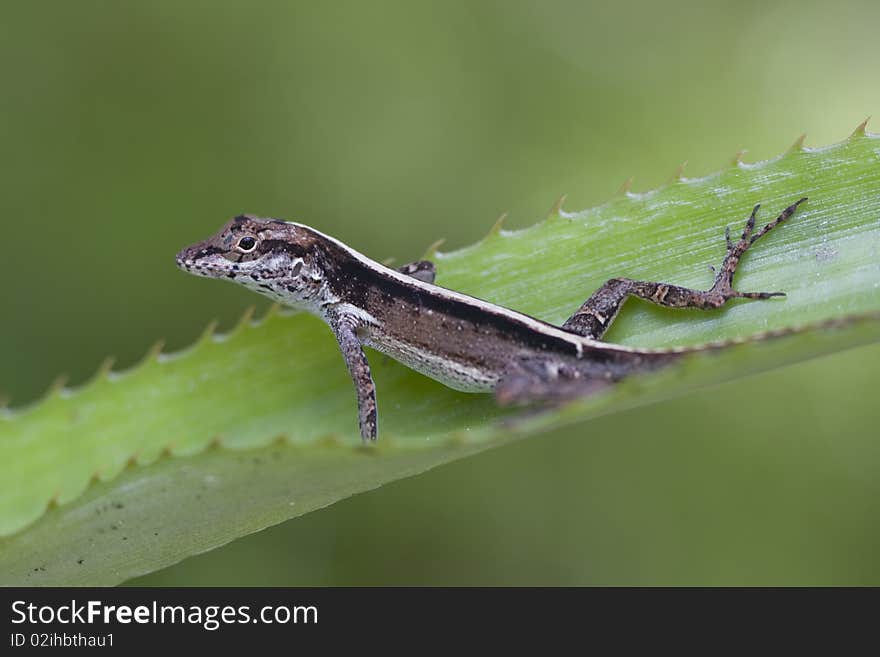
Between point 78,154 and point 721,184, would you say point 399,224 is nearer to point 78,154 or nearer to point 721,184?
point 78,154

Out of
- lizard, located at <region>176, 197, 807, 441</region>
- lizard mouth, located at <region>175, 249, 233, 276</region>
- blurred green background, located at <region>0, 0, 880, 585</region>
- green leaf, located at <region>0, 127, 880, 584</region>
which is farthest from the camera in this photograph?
blurred green background, located at <region>0, 0, 880, 585</region>

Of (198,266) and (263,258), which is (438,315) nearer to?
(263,258)

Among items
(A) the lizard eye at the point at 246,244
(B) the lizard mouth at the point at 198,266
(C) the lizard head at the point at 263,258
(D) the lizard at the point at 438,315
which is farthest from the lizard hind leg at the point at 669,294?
(B) the lizard mouth at the point at 198,266

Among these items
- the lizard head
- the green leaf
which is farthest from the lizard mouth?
the green leaf

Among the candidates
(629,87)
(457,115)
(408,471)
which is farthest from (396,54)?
(408,471)

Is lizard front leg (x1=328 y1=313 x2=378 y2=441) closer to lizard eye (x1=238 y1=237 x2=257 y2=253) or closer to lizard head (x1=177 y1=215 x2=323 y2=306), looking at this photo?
lizard head (x1=177 y1=215 x2=323 y2=306)

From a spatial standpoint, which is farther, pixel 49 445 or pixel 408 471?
pixel 49 445

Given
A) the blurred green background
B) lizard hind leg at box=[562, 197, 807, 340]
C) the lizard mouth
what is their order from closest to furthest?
lizard hind leg at box=[562, 197, 807, 340]
the lizard mouth
the blurred green background
